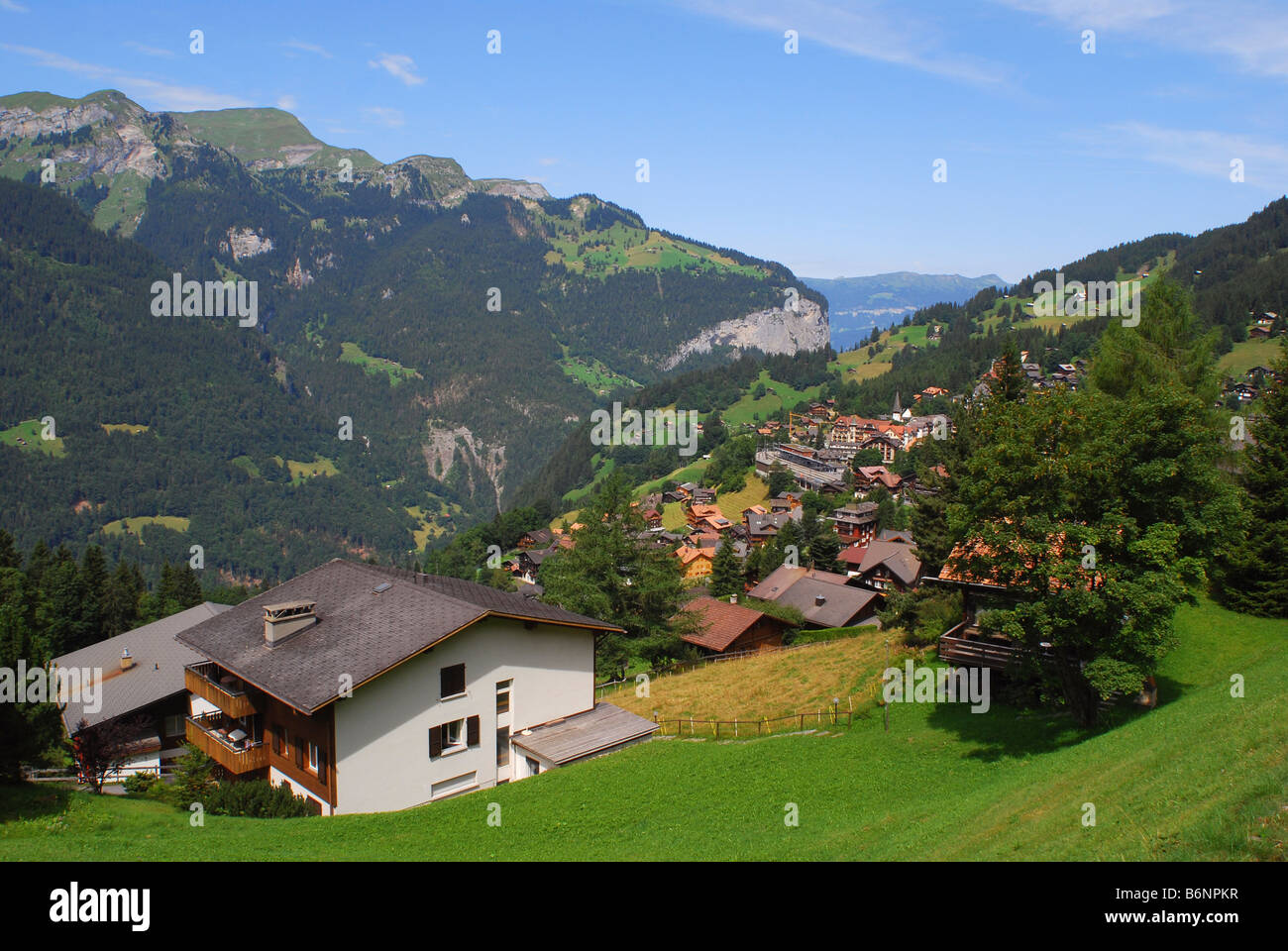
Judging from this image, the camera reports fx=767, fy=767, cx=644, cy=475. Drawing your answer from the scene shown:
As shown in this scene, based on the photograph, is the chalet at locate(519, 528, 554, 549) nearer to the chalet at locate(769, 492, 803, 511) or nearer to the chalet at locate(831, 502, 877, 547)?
the chalet at locate(769, 492, 803, 511)

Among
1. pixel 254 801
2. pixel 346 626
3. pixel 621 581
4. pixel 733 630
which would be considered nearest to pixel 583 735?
pixel 346 626

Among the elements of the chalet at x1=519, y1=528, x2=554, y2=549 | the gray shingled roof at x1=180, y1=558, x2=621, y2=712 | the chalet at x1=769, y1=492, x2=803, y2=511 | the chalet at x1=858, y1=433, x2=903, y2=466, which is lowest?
the chalet at x1=519, y1=528, x2=554, y2=549

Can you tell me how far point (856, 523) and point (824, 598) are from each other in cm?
3845

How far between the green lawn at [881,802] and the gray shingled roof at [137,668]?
17516 millimetres

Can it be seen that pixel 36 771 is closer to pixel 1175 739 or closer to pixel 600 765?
pixel 600 765

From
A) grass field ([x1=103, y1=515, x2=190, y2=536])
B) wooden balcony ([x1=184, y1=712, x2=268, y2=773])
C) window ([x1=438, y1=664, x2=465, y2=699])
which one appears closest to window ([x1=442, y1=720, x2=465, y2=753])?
window ([x1=438, y1=664, x2=465, y2=699])

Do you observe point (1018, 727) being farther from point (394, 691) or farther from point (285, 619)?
point (285, 619)

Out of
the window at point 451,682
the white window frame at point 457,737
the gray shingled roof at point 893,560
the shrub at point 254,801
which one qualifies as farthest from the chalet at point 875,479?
the shrub at point 254,801

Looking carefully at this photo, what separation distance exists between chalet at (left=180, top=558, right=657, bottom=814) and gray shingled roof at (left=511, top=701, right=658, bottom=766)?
69 mm

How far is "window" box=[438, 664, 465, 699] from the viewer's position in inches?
966

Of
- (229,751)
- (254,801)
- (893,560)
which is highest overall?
(229,751)

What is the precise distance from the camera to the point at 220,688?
2623 centimetres

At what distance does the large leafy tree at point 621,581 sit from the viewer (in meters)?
42.4

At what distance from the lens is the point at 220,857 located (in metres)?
14.1
